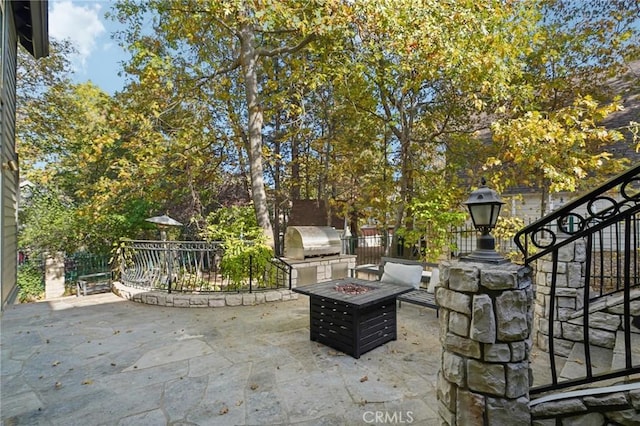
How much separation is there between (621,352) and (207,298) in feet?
18.0

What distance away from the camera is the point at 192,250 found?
600cm

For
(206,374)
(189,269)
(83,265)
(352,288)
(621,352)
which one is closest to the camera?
(621,352)

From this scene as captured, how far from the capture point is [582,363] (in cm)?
A: 273

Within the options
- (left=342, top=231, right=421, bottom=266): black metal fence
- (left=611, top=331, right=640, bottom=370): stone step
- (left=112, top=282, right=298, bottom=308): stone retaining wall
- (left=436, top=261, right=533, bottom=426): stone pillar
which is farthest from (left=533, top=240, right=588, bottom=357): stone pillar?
(left=112, top=282, right=298, bottom=308): stone retaining wall

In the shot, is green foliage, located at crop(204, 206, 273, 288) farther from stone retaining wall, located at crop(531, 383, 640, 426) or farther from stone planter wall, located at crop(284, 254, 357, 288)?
stone retaining wall, located at crop(531, 383, 640, 426)

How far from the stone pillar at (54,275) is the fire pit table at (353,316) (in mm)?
8289

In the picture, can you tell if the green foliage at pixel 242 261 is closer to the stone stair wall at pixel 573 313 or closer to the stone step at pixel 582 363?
the stone stair wall at pixel 573 313

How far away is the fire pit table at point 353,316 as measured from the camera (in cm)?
346

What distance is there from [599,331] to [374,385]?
2.29 metres

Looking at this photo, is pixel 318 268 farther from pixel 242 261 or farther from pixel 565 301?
pixel 565 301

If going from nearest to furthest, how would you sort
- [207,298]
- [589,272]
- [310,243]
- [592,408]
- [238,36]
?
[592,408] < [589,272] < [207,298] < [310,243] < [238,36]

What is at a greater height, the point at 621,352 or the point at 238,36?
the point at 238,36

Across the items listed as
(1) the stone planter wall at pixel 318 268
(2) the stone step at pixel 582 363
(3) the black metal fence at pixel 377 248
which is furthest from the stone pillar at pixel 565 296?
(3) the black metal fence at pixel 377 248

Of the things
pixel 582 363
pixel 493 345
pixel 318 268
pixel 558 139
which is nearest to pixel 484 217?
pixel 493 345
